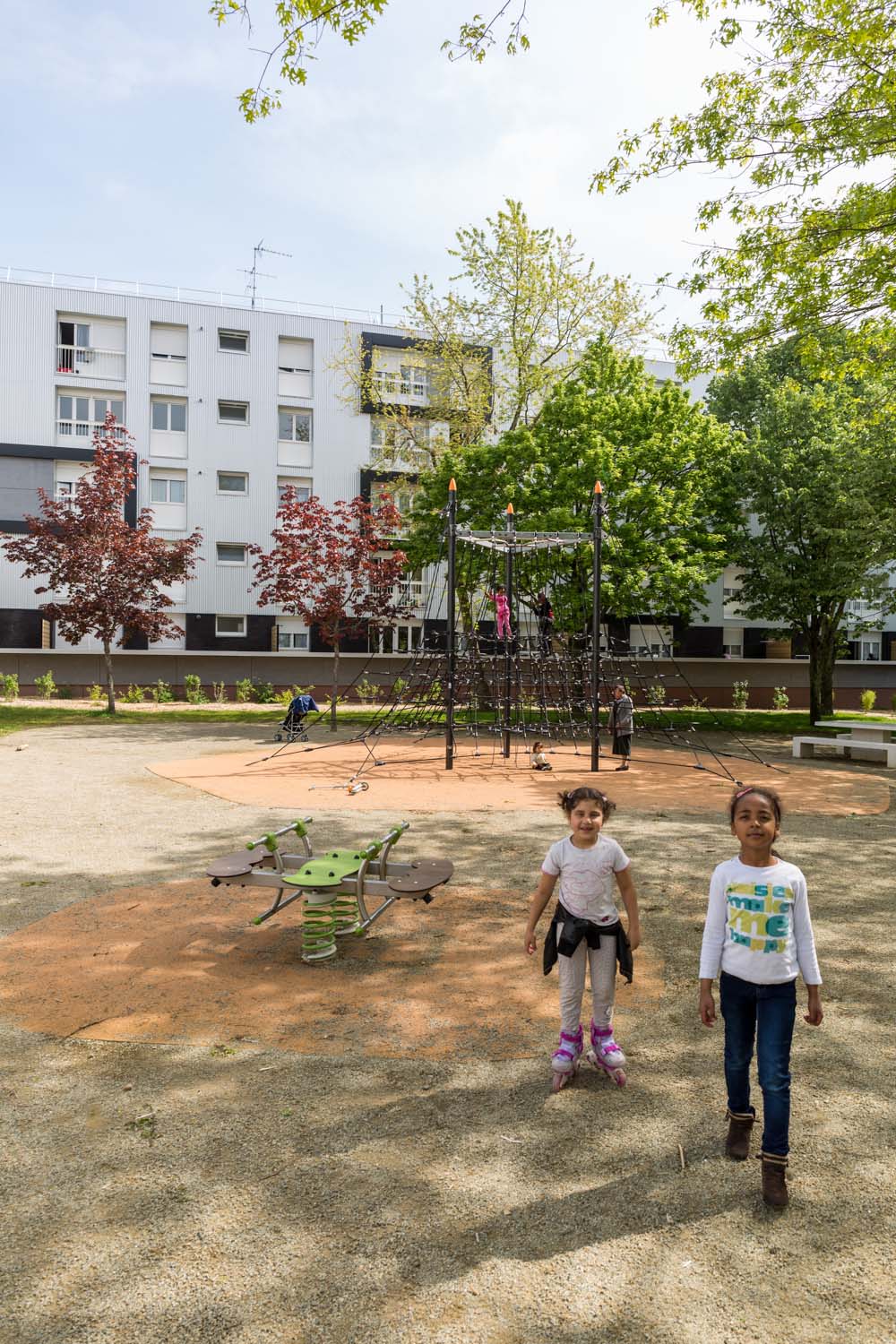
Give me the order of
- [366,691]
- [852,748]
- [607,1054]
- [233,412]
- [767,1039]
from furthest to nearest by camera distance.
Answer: [233,412] < [366,691] < [852,748] < [607,1054] < [767,1039]

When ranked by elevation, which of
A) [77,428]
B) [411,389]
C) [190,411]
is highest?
[411,389]

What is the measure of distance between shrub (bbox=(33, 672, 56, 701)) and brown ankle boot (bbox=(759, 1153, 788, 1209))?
33206 millimetres

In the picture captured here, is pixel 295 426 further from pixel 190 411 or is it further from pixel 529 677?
pixel 529 677

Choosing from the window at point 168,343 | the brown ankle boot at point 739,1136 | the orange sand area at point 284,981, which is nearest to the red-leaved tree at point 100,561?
the window at point 168,343

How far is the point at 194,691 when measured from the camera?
34.0 metres

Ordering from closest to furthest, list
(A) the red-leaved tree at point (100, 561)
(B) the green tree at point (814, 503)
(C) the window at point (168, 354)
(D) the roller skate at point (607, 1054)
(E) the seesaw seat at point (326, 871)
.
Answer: (D) the roller skate at point (607, 1054)
(E) the seesaw seat at point (326, 871)
(B) the green tree at point (814, 503)
(A) the red-leaved tree at point (100, 561)
(C) the window at point (168, 354)

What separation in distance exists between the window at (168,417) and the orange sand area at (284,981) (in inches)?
1275

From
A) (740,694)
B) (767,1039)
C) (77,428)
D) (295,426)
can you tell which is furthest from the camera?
(295,426)

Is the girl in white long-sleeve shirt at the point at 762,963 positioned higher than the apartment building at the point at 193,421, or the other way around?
the apartment building at the point at 193,421

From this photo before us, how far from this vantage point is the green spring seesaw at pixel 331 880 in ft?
20.0

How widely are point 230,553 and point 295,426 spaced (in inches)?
239

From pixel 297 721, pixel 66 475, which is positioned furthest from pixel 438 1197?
pixel 66 475

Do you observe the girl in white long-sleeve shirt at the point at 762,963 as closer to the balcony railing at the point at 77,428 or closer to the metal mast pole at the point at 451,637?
the metal mast pole at the point at 451,637

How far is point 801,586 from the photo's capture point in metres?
26.0
